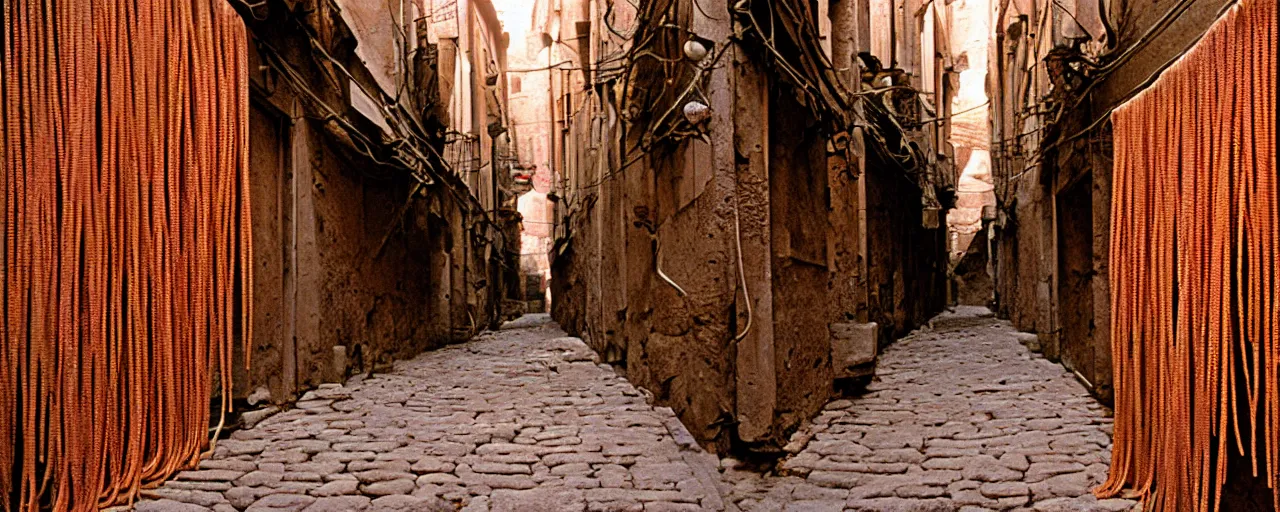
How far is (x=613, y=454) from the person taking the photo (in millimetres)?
5238

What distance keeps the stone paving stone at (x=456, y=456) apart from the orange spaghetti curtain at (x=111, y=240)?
410mm

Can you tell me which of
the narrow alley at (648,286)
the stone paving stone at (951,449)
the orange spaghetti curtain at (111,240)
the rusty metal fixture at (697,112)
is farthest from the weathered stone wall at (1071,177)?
the orange spaghetti curtain at (111,240)

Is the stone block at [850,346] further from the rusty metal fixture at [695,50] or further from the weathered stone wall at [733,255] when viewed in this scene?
the rusty metal fixture at [695,50]

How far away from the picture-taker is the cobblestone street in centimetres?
452

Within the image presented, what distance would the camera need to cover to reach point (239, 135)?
5176 mm

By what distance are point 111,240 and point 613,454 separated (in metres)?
2.88

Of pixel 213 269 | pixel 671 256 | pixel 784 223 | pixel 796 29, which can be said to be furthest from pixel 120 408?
pixel 796 29

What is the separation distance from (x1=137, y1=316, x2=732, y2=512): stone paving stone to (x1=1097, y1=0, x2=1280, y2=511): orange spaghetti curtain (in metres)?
2.25

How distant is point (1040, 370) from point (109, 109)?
7840 millimetres

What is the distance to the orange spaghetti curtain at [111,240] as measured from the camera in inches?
149

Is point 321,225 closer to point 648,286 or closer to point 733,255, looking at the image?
point 648,286

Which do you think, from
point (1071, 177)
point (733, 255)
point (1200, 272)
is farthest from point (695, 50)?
point (1071, 177)

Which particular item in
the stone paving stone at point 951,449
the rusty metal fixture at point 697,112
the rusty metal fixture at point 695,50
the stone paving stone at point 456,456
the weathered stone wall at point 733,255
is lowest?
the stone paving stone at point 951,449

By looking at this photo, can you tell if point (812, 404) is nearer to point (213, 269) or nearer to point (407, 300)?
point (213, 269)
